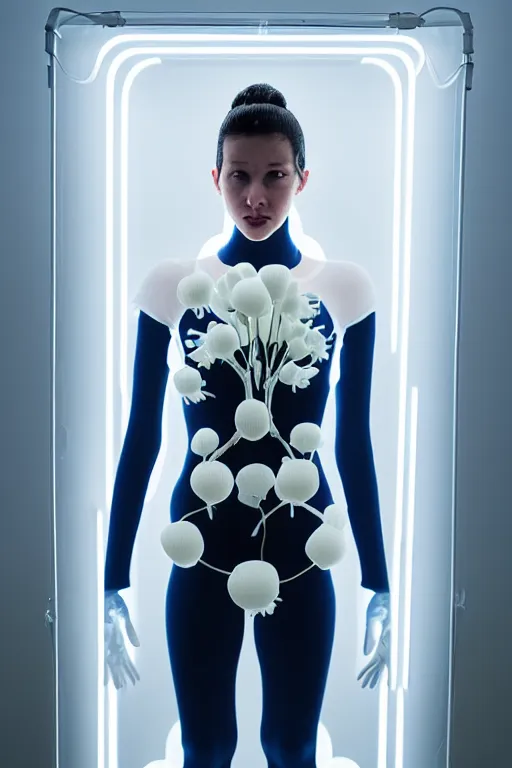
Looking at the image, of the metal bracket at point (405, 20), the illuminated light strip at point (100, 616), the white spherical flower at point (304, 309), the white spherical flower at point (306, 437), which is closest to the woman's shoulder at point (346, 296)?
the white spherical flower at point (304, 309)

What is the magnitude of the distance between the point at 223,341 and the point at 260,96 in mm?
488

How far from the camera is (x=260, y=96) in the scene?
135 cm

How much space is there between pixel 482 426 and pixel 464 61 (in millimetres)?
826

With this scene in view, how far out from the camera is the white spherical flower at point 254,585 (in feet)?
3.94

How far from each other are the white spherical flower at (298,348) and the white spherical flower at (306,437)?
124mm

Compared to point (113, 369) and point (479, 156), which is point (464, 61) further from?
point (113, 369)

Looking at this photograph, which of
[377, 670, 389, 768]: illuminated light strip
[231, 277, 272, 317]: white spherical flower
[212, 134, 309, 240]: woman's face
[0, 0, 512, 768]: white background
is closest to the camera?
[231, 277, 272, 317]: white spherical flower

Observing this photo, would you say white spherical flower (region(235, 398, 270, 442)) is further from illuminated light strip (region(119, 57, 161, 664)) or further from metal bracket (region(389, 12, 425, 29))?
metal bracket (region(389, 12, 425, 29))

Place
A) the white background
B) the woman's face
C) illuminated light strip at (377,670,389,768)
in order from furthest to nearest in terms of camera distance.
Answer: the white background, illuminated light strip at (377,670,389,768), the woman's face

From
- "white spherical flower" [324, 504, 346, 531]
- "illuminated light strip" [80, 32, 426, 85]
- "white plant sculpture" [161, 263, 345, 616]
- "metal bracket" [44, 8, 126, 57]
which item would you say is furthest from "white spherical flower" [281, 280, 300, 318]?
"metal bracket" [44, 8, 126, 57]

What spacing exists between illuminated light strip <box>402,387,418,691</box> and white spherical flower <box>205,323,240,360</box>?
1.24 ft

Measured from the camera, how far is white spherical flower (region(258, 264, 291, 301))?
1236 mm

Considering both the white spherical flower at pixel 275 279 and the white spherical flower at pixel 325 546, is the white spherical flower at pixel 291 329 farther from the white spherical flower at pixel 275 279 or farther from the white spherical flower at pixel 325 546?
the white spherical flower at pixel 325 546

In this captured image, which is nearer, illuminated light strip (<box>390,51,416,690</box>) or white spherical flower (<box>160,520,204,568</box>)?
white spherical flower (<box>160,520,204,568</box>)
